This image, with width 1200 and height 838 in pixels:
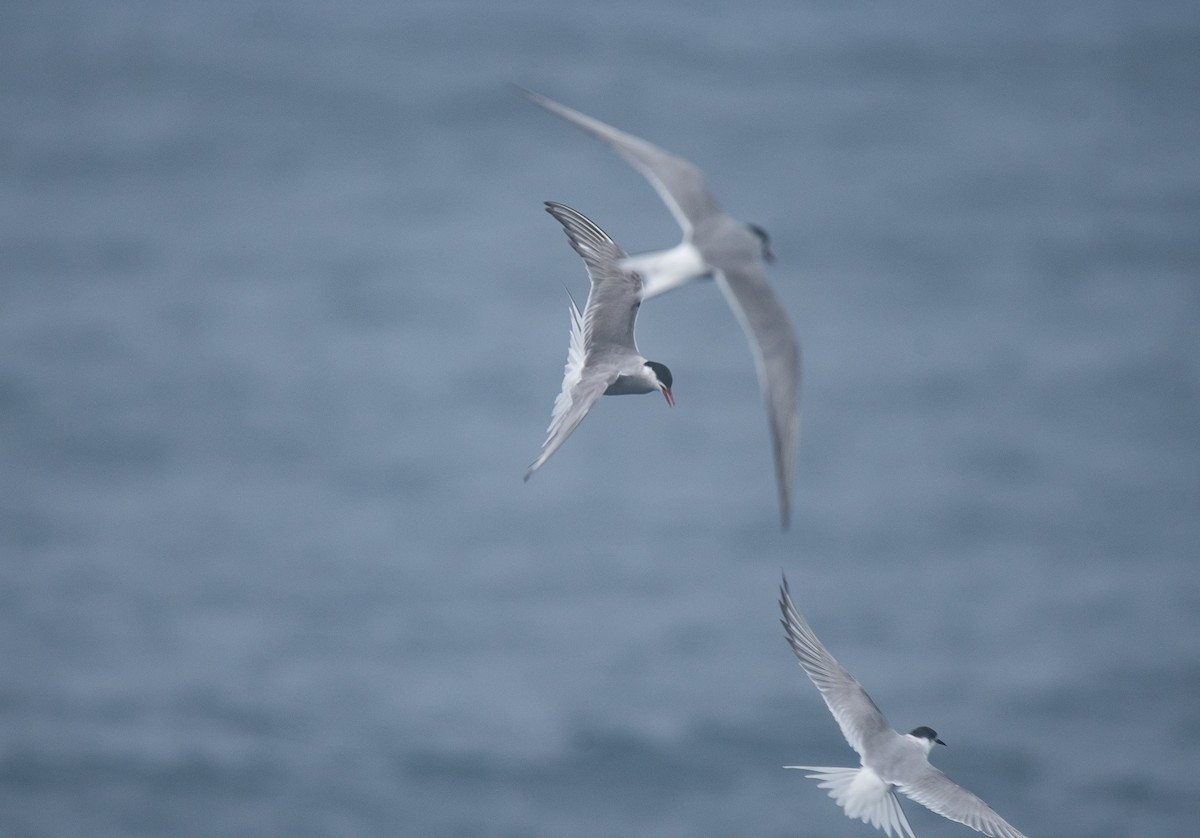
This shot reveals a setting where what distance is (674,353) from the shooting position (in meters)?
63.2

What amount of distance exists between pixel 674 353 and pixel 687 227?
184 ft

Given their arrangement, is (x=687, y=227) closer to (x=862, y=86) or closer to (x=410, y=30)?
(x=862, y=86)

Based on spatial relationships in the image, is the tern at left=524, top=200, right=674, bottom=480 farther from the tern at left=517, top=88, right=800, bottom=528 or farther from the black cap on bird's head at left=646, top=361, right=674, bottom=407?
the tern at left=517, top=88, right=800, bottom=528

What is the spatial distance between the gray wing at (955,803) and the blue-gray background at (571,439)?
82.1ft

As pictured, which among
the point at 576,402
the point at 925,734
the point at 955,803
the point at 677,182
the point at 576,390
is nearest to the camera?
the point at 677,182

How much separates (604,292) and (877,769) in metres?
3.37

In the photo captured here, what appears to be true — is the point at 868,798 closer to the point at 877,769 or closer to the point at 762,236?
the point at 877,769

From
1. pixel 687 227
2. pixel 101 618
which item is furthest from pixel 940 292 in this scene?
pixel 687 227

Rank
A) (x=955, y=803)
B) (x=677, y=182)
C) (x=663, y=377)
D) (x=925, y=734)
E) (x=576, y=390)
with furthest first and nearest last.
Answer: (x=925, y=734) → (x=955, y=803) → (x=663, y=377) → (x=576, y=390) → (x=677, y=182)

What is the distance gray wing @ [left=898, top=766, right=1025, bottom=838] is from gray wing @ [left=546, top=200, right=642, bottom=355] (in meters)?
3.15

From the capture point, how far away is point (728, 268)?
7.11m

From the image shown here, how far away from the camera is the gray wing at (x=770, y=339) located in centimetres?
691

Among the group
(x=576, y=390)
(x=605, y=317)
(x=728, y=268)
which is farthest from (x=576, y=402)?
(x=728, y=268)

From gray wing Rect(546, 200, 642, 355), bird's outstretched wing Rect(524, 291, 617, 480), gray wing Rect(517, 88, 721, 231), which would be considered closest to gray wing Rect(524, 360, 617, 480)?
bird's outstretched wing Rect(524, 291, 617, 480)
